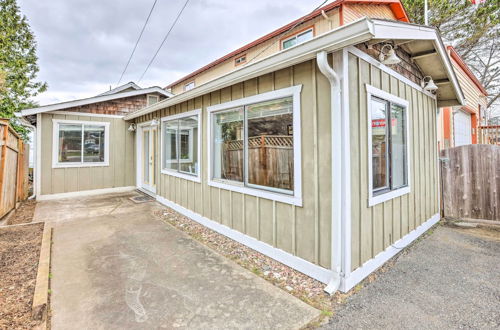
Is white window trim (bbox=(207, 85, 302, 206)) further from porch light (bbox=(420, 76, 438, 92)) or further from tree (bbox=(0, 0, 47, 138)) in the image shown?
tree (bbox=(0, 0, 47, 138))

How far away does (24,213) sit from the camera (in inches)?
223

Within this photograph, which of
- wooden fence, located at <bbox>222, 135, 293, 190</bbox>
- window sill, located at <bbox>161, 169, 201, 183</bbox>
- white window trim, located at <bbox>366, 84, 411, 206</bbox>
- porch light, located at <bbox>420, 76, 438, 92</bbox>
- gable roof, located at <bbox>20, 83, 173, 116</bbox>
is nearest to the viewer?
white window trim, located at <bbox>366, 84, 411, 206</bbox>

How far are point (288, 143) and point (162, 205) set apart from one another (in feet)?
14.8

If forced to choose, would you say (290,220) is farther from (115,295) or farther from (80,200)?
(80,200)

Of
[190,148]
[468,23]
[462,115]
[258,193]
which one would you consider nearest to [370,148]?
[258,193]

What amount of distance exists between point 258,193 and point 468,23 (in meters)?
14.1

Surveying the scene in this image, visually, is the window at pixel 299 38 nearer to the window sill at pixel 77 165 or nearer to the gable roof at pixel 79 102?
the gable roof at pixel 79 102

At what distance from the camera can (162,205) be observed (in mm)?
6391

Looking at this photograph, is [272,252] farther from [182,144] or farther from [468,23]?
[468,23]

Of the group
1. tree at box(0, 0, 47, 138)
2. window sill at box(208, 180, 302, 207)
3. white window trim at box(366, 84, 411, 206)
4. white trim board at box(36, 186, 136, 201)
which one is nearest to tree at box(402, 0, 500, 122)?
white window trim at box(366, 84, 411, 206)

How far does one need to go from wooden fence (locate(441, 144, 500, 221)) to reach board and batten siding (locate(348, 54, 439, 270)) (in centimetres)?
42

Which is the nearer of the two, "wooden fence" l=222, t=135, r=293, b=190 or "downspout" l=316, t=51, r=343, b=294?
"downspout" l=316, t=51, r=343, b=294

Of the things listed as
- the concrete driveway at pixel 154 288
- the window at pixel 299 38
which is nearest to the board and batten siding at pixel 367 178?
the concrete driveway at pixel 154 288

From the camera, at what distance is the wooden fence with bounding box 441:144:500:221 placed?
4656 millimetres
